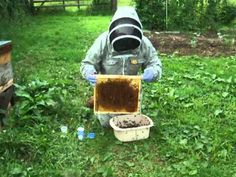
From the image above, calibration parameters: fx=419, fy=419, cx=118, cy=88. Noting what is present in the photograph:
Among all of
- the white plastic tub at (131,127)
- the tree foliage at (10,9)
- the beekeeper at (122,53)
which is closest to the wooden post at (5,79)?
the beekeeper at (122,53)

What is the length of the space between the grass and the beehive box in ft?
1.10

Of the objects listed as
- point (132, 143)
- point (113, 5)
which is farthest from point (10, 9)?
point (113, 5)

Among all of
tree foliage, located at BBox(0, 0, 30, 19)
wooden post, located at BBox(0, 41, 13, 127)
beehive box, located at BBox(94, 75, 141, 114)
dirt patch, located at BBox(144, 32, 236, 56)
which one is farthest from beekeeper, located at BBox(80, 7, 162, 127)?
dirt patch, located at BBox(144, 32, 236, 56)

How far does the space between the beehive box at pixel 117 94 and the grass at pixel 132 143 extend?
0.33m

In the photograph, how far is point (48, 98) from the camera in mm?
5168

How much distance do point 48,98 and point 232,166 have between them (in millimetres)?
2319

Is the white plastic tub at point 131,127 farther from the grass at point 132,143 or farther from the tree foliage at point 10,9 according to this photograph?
the tree foliage at point 10,9

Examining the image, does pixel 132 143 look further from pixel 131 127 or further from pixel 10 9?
pixel 10 9

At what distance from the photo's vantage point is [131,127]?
4738 millimetres

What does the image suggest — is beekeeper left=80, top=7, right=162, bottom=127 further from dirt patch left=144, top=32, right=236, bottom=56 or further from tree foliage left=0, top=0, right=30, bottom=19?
dirt patch left=144, top=32, right=236, bottom=56

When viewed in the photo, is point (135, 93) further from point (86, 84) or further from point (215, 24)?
point (215, 24)

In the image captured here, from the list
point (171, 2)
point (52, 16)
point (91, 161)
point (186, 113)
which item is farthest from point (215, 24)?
point (91, 161)

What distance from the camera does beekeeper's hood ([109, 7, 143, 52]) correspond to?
14.4ft

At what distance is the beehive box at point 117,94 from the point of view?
15.1 feet
